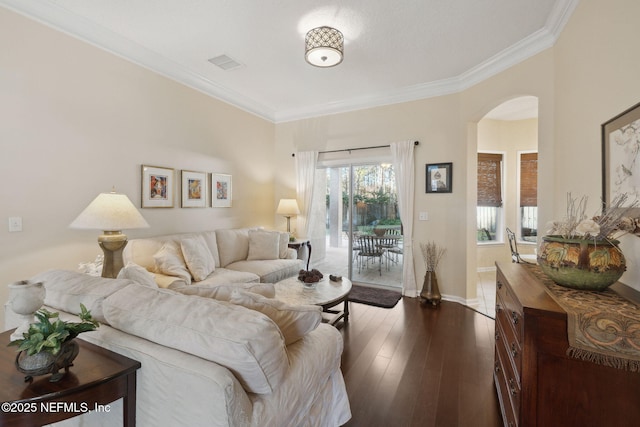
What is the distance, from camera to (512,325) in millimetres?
1505

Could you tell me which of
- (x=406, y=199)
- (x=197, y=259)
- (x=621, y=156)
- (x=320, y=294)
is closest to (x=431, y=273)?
(x=406, y=199)

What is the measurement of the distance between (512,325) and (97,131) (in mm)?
3908

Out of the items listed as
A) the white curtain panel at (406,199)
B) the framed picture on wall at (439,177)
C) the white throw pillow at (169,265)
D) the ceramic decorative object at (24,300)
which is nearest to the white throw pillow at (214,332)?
the ceramic decorative object at (24,300)

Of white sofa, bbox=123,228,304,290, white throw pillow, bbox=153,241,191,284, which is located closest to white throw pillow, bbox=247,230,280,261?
white sofa, bbox=123,228,304,290

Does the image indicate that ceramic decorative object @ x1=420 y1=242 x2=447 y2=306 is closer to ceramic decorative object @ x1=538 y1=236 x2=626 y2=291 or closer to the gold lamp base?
ceramic decorative object @ x1=538 y1=236 x2=626 y2=291

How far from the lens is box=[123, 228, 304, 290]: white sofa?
9.53ft

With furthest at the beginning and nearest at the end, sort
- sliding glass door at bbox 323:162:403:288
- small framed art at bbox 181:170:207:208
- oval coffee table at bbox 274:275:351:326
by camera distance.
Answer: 1. sliding glass door at bbox 323:162:403:288
2. small framed art at bbox 181:170:207:208
3. oval coffee table at bbox 274:275:351:326

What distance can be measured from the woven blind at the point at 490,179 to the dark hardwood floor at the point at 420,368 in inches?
114

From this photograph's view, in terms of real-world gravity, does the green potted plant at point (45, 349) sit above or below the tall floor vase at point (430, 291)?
above

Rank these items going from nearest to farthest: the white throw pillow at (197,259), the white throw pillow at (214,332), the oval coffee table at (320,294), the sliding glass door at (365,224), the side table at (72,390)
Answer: the side table at (72,390) < the white throw pillow at (214,332) < the oval coffee table at (320,294) < the white throw pillow at (197,259) < the sliding glass door at (365,224)

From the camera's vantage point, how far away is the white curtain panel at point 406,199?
4195 mm

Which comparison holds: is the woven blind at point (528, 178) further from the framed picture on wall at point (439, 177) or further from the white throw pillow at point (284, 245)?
the white throw pillow at point (284, 245)

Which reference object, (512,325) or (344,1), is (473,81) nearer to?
(344,1)

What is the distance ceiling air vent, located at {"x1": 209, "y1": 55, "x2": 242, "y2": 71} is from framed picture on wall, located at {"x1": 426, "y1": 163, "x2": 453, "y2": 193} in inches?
118
